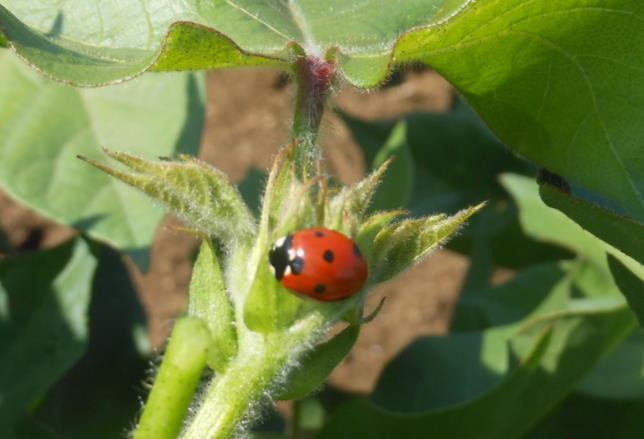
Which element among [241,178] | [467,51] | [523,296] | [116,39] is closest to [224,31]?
[116,39]

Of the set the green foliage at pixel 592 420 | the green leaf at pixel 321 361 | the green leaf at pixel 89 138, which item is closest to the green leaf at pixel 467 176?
the green foliage at pixel 592 420

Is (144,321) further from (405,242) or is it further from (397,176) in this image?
(405,242)

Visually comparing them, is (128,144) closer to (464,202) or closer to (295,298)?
(295,298)

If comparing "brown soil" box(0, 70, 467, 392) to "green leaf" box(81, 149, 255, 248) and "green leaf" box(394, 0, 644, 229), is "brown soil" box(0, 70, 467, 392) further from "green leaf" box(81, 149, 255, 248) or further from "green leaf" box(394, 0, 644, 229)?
"green leaf" box(81, 149, 255, 248)

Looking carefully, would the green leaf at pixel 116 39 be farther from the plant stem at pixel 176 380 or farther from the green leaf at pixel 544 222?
the green leaf at pixel 544 222

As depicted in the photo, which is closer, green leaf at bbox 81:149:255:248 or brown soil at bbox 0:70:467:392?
green leaf at bbox 81:149:255:248

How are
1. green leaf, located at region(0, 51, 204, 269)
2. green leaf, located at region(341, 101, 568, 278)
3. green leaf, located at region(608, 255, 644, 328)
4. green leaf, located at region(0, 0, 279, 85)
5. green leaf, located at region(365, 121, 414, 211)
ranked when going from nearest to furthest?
1. green leaf, located at region(0, 0, 279, 85)
2. green leaf, located at region(608, 255, 644, 328)
3. green leaf, located at region(0, 51, 204, 269)
4. green leaf, located at region(365, 121, 414, 211)
5. green leaf, located at region(341, 101, 568, 278)

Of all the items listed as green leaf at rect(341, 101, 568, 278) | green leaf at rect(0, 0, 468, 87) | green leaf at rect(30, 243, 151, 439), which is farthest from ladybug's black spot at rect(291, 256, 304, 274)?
green leaf at rect(341, 101, 568, 278)
